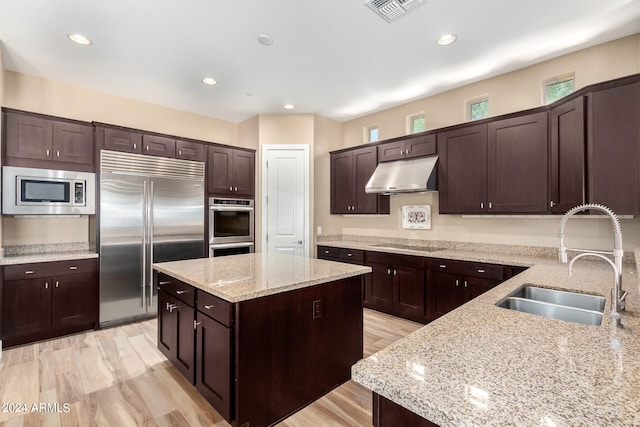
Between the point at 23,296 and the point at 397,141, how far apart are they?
474 centimetres

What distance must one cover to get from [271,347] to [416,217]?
10.3 ft

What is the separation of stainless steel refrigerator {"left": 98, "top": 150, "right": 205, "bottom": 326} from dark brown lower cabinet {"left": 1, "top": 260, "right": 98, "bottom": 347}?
151 mm

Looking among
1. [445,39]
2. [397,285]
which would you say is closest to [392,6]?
[445,39]

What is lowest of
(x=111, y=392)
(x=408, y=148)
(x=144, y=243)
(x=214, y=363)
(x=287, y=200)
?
(x=111, y=392)

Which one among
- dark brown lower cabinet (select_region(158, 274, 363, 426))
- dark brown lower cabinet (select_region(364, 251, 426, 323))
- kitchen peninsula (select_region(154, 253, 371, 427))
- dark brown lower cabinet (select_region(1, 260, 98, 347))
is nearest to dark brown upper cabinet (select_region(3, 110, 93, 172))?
dark brown lower cabinet (select_region(1, 260, 98, 347))

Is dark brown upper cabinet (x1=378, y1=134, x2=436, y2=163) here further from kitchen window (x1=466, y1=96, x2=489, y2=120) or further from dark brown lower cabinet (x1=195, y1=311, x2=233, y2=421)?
dark brown lower cabinet (x1=195, y1=311, x2=233, y2=421)

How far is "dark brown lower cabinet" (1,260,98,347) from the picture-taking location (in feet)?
10.1

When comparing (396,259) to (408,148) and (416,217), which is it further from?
(408,148)

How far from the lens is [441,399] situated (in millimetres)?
728

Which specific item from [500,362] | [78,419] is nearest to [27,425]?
[78,419]

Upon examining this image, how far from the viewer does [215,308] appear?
6.27ft

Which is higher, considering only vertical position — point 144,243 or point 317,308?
point 144,243

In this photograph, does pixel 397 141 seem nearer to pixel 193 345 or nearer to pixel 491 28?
pixel 491 28

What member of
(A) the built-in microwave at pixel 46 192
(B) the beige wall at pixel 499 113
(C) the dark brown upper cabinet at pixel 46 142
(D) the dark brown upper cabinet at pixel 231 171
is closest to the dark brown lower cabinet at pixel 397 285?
(B) the beige wall at pixel 499 113
